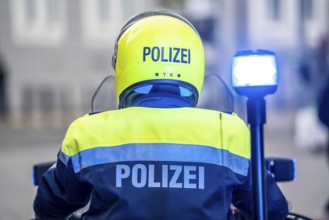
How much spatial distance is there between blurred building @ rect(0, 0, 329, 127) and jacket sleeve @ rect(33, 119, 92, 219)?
1818 cm

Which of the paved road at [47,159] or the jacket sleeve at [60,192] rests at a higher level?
the jacket sleeve at [60,192]

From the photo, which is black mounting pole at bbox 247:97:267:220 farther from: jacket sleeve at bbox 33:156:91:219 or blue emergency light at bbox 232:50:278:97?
jacket sleeve at bbox 33:156:91:219

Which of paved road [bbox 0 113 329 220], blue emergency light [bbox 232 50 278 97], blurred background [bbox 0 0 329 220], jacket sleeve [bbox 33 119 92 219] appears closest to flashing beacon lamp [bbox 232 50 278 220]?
blue emergency light [bbox 232 50 278 97]

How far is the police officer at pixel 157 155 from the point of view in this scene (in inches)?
87.4

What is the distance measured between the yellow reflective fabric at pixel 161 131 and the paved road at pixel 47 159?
4736mm

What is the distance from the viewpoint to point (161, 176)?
2240 mm

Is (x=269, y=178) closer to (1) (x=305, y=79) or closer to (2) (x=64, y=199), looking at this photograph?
(2) (x=64, y=199)

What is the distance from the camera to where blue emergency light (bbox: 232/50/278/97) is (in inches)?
91.8

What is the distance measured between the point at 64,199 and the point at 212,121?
58 centimetres

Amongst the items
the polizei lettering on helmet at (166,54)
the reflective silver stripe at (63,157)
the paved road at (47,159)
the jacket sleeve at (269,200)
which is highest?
the polizei lettering on helmet at (166,54)

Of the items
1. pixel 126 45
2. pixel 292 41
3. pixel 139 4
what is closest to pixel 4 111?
pixel 139 4

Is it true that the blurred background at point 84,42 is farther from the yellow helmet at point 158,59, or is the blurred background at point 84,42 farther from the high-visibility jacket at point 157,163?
the high-visibility jacket at point 157,163

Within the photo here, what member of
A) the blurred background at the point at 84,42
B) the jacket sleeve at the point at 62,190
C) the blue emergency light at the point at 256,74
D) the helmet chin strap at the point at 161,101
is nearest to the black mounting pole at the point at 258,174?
the blue emergency light at the point at 256,74

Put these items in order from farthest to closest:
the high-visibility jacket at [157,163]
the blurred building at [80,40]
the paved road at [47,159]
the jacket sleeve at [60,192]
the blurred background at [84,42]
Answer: the blurred building at [80,40]
the blurred background at [84,42]
the paved road at [47,159]
the jacket sleeve at [60,192]
the high-visibility jacket at [157,163]
